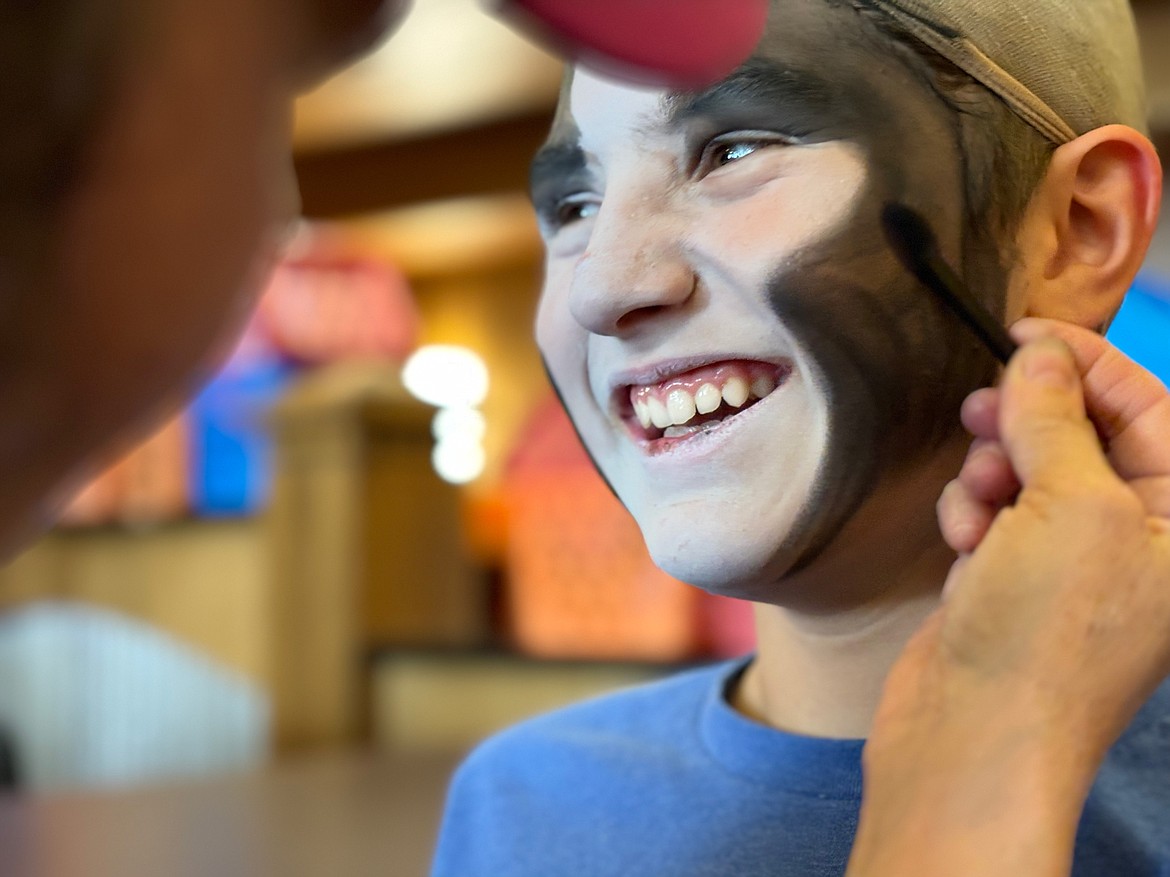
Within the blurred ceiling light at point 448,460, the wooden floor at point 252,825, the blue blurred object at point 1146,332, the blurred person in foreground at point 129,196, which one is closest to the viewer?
the blurred person in foreground at point 129,196

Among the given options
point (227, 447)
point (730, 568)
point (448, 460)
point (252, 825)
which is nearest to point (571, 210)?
point (730, 568)

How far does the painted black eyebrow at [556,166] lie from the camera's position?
0.79m

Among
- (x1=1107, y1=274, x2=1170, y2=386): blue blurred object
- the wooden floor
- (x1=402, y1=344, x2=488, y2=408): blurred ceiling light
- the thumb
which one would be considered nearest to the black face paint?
the thumb

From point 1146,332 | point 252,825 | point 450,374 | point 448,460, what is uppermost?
point 1146,332

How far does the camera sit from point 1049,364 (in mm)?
590

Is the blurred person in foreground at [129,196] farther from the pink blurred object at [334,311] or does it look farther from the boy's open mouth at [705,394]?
the pink blurred object at [334,311]

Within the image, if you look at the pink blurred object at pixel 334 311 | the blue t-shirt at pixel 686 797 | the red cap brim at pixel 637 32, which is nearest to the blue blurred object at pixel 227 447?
the pink blurred object at pixel 334 311

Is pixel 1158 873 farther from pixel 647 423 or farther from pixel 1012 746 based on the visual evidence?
pixel 647 423

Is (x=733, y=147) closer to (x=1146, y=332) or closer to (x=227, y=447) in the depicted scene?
(x=1146, y=332)

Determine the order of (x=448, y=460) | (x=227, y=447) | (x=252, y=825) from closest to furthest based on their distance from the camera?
(x=252, y=825)
(x=448, y=460)
(x=227, y=447)

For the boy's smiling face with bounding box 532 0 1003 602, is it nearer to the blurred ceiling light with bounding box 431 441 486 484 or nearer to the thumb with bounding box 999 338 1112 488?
the thumb with bounding box 999 338 1112 488

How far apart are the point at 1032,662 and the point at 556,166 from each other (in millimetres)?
407

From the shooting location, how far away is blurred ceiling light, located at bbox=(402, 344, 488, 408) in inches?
221

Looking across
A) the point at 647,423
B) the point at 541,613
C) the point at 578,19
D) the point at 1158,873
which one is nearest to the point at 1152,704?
the point at 1158,873
